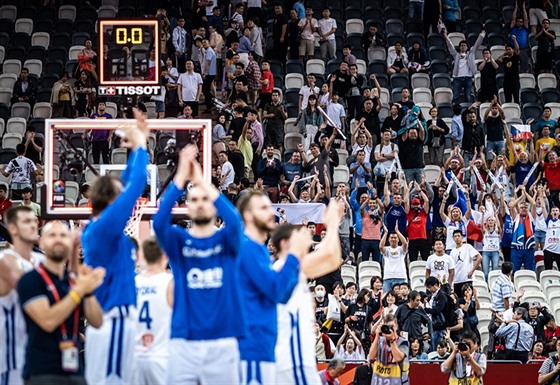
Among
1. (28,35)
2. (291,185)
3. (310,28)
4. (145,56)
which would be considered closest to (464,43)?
(310,28)

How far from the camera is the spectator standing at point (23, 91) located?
100 ft

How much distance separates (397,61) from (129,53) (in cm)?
1333

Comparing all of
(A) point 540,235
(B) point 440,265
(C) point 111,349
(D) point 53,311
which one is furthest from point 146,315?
(A) point 540,235

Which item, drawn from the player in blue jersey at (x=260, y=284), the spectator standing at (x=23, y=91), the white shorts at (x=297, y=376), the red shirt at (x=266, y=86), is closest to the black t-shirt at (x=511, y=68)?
the red shirt at (x=266, y=86)

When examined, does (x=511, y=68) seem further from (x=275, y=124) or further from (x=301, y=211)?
(x=301, y=211)

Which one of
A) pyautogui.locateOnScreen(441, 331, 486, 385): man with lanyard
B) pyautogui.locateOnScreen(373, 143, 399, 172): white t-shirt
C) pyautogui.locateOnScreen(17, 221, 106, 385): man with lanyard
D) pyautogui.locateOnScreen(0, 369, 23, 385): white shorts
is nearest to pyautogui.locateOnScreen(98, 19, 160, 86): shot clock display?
pyautogui.locateOnScreen(441, 331, 486, 385): man with lanyard

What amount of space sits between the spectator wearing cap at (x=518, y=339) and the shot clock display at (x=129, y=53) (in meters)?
7.75

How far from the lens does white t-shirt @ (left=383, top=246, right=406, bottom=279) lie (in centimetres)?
2433

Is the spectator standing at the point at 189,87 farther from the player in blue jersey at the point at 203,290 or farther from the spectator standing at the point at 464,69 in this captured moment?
the player in blue jersey at the point at 203,290

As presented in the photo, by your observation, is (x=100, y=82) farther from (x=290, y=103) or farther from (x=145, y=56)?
(x=290, y=103)

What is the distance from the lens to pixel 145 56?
63.2 feet

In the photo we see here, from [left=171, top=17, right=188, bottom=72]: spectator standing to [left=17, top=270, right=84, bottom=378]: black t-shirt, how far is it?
21592 millimetres

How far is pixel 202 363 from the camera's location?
31.6 ft

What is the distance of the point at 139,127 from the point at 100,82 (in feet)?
28.3
